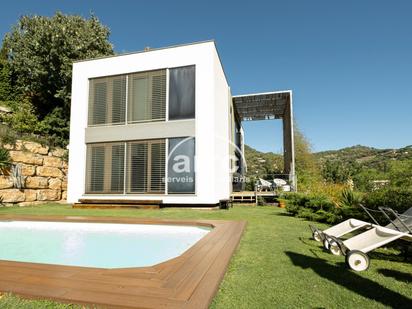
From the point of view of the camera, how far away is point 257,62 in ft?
71.6

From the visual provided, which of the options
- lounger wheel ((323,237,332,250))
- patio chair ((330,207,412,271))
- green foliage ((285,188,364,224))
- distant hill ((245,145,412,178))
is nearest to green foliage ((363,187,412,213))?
green foliage ((285,188,364,224))

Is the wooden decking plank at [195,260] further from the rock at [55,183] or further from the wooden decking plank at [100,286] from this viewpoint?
the rock at [55,183]

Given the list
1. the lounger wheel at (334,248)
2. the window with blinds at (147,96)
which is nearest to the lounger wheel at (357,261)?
the lounger wheel at (334,248)

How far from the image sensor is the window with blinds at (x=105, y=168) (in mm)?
13148

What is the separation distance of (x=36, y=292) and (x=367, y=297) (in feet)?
10.4

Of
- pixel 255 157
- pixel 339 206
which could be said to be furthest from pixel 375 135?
pixel 339 206

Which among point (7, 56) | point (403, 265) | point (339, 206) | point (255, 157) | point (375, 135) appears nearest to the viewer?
point (403, 265)

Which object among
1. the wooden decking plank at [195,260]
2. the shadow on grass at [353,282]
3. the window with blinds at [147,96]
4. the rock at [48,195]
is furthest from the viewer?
the rock at [48,195]

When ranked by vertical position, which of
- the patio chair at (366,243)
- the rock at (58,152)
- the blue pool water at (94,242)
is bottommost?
the blue pool water at (94,242)

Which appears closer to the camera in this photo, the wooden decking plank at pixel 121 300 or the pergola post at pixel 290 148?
the wooden decking plank at pixel 121 300

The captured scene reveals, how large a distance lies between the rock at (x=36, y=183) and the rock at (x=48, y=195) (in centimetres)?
24

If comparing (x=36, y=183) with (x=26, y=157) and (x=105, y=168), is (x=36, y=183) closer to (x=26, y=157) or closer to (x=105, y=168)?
(x=26, y=157)

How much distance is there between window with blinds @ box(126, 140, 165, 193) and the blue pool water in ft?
14.9

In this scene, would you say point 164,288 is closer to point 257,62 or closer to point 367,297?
point 367,297
